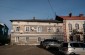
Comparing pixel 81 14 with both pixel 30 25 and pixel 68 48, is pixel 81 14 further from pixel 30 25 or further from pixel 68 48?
pixel 68 48

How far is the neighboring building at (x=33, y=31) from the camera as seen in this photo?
153ft

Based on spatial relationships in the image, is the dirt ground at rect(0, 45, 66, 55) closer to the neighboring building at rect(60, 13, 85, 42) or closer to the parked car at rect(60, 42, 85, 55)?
the parked car at rect(60, 42, 85, 55)

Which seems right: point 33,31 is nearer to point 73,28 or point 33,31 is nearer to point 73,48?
point 73,28

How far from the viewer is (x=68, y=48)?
18.8 m

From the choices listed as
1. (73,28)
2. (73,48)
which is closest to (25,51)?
(73,48)

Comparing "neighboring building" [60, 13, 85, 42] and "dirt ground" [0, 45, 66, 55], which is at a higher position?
"neighboring building" [60, 13, 85, 42]

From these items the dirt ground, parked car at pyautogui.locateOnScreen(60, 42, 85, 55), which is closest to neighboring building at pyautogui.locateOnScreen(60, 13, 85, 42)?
the dirt ground

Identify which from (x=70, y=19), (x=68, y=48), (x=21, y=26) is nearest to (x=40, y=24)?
(x=21, y=26)

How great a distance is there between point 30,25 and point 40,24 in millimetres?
2679

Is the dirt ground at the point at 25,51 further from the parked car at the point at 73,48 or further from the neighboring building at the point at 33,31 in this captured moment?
the neighboring building at the point at 33,31

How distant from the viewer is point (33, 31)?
47.3 metres

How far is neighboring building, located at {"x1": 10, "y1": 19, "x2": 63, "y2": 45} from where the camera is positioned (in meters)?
46.7

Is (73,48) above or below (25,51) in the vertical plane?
above

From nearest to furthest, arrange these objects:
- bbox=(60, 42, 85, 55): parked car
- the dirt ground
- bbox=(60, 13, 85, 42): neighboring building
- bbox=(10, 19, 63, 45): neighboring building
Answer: bbox=(60, 42, 85, 55): parked car
the dirt ground
bbox=(10, 19, 63, 45): neighboring building
bbox=(60, 13, 85, 42): neighboring building
